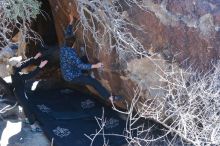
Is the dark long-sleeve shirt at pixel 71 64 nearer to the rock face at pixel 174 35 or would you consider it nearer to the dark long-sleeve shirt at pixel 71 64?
the dark long-sleeve shirt at pixel 71 64

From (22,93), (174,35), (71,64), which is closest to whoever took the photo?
(174,35)

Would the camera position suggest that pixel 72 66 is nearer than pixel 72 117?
Yes

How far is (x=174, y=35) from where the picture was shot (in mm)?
5645

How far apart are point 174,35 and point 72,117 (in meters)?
2.25

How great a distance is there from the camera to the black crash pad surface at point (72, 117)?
6355 millimetres

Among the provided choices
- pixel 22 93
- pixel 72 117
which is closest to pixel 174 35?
pixel 72 117

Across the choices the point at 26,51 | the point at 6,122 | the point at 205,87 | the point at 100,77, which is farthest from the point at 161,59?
the point at 26,51

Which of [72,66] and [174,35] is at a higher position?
[174,35]

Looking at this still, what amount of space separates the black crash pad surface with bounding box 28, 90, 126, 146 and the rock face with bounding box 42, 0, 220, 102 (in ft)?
1.99

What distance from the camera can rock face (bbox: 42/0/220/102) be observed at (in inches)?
209

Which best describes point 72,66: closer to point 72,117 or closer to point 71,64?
point 71,64

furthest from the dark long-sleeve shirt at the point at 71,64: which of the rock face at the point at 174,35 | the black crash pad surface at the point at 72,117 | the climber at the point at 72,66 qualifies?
the black crash pad surface at the point at 72,117

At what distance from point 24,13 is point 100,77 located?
5.67 ft

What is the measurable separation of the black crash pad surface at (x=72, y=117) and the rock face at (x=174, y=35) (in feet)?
1.99
